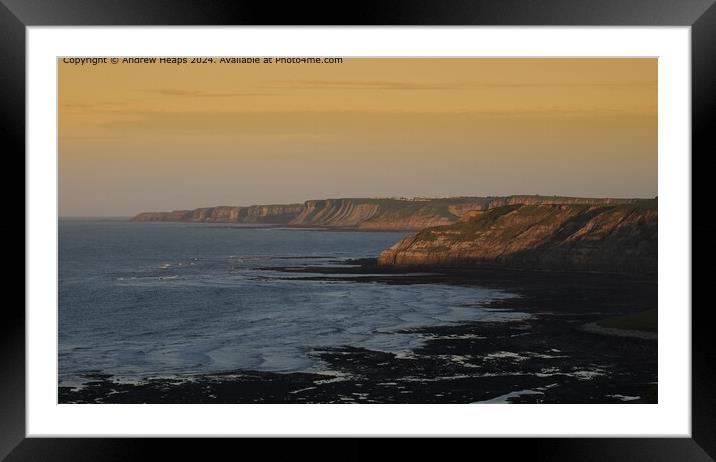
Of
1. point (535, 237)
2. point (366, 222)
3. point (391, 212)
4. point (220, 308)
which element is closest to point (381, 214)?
point (391, 212)

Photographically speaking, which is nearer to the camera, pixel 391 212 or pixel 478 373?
pixel 478 373

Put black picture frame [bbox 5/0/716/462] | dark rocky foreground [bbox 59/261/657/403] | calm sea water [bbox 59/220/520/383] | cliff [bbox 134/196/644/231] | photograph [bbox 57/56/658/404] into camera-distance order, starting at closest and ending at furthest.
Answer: black picture frame [bbox 5/0/716/462], dark rocky foreground [bbox 59/261/657/403], photograph [bbox 57/56/658/404], calm sea water [bbox 59/220/520/383], cliff [bbox 134/196/644/231]

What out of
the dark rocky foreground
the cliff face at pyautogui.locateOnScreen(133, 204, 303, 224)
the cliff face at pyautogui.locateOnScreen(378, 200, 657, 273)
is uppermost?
the cliff face at pyautogui.locateOnScreen(133, 204, 303, 224)

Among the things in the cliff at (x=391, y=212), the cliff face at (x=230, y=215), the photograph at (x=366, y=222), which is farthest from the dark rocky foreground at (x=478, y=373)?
the cliff face at (x=230, y=215)

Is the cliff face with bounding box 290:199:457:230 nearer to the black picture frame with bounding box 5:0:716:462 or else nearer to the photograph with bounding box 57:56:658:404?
the photograph with bounding box 57:56:658:404

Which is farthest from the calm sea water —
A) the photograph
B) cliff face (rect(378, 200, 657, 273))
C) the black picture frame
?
the black picture frame

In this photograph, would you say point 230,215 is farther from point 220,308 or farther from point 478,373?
point 478,373
